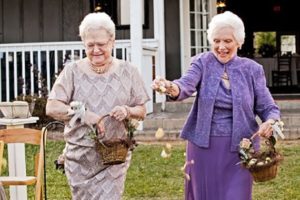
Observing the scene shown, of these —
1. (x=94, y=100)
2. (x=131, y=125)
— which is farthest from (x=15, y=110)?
(x=131, y=125)

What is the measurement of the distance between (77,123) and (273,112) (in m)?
1.12

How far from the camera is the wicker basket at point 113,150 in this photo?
3.84 m

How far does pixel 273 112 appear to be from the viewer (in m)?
4.11

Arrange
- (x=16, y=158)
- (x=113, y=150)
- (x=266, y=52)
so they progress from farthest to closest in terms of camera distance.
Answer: (x=266, y=52) → (x=16, y=158) → (x=113, y=150)

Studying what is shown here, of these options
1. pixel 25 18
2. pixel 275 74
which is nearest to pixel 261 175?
pixel 25 18

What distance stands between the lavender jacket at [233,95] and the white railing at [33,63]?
24.1ft

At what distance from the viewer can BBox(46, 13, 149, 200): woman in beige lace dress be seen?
12.9 feet

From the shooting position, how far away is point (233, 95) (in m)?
4.05

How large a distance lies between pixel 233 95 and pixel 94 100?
0.78 metres

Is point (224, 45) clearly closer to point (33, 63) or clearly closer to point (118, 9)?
point (33, 63)

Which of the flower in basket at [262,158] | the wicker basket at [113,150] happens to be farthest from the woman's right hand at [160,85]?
the flower in basket at [262,158]

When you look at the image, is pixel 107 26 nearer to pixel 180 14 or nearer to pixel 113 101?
pixel 113 101

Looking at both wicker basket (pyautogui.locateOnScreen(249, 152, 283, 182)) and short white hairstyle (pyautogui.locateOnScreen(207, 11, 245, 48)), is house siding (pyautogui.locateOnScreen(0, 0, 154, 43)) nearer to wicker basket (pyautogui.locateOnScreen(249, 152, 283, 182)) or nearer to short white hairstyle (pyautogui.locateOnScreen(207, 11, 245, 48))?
short white hairstyle (pyautogui.locateOnScreen(207, 11, 245, 48))

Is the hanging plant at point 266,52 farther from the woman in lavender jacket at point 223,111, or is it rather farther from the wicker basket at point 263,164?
the wicker basket at point 263,164
